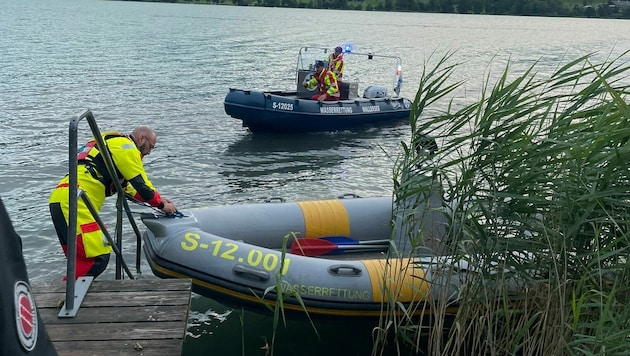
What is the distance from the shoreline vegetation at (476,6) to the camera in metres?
81.8

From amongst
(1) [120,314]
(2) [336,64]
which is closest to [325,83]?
(2) [336,64]

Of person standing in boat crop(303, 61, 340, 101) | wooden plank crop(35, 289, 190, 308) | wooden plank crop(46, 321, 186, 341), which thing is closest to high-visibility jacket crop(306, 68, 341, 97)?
person standing in boat crop(303, 61, 340, 101)

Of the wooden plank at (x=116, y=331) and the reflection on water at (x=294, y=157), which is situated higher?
the wooden plank at (x=116, y=331)

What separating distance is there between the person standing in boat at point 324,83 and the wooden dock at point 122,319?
370 inches

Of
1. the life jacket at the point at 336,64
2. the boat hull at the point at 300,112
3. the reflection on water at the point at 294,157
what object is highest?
the life jacket at the point at 336,64

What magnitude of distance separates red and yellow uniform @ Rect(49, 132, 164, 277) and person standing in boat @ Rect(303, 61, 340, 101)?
8.41 meters

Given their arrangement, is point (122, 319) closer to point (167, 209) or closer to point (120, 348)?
point (120, 348)

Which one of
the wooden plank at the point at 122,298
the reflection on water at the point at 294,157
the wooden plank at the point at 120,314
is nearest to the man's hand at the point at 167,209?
the wooden plank at the point at 122,298

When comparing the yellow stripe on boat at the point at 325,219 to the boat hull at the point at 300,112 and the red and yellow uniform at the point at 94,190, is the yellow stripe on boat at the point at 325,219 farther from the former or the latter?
the boat hull at the point at 300,112

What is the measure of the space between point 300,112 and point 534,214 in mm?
8676

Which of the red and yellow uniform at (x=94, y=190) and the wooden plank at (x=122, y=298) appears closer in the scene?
the wooden plank at (x=122, y=298)

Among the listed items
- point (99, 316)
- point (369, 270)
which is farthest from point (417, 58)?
point (99, 316)

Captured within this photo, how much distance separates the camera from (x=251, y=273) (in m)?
4.61

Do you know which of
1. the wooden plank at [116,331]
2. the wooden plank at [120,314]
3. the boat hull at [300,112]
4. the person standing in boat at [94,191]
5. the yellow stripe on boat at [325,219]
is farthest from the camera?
the boat hull at [300,112]
